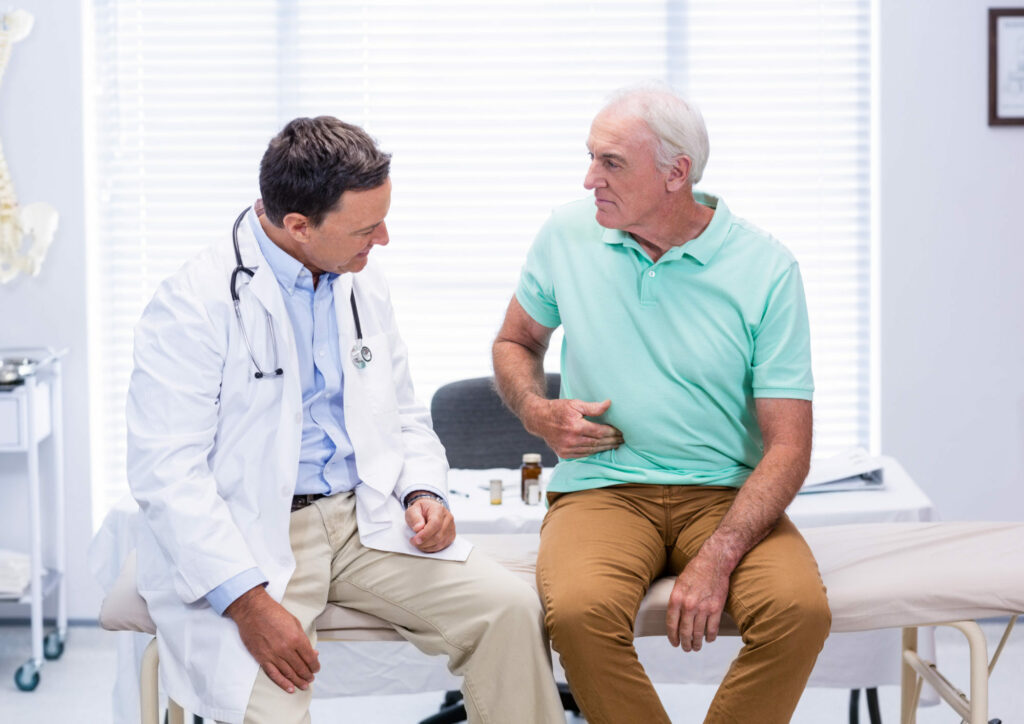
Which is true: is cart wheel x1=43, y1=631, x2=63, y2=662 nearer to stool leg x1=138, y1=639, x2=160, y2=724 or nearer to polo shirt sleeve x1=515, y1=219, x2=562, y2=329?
stool leg x1=138, y1=639, x2=160, y2=724

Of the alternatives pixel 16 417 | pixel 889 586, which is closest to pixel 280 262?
pixel 889 586

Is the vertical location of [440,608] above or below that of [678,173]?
below

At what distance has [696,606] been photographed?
5.43 ft

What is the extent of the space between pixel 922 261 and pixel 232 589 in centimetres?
249

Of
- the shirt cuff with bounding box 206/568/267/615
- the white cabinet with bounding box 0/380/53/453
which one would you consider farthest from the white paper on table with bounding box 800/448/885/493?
the white cabinet with bounding box 0/380/53/453

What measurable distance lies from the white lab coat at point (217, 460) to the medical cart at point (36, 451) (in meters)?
1.48

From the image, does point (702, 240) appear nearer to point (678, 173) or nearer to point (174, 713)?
point (678, 173)

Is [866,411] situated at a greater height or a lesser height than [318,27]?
lesser

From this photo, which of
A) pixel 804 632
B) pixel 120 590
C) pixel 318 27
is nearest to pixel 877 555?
pixel 804 632

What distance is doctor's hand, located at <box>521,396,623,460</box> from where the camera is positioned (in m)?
1.85

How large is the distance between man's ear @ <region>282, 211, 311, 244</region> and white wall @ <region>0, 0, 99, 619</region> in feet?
6.31

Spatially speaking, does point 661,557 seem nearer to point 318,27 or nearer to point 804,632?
point 804,632

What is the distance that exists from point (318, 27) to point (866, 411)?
2034mm

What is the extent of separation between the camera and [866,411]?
3.54 metres
